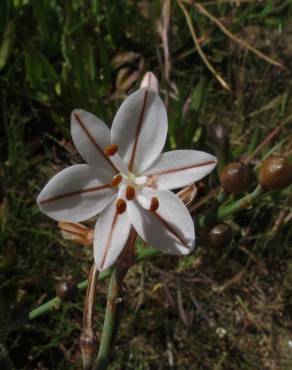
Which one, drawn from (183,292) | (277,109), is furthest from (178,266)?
(277,109)

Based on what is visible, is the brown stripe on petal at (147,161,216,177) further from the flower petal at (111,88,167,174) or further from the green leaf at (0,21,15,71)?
the green leaf at (0,21,15,71)

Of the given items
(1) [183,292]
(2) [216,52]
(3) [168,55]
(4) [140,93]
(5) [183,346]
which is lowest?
(5) [183,346]

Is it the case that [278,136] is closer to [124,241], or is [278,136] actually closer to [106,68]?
[106,68]

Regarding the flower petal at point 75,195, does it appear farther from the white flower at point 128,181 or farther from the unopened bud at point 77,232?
the unopened bud at point 77,232

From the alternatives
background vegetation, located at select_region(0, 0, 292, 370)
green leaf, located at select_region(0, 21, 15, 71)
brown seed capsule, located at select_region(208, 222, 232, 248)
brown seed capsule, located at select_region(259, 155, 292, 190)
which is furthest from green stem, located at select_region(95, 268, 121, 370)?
green leaf, located at select_region(0, 21, 15, 71)

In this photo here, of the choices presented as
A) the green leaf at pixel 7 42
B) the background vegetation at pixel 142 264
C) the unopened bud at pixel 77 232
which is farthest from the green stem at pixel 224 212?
the green leaf at pixel 7 42

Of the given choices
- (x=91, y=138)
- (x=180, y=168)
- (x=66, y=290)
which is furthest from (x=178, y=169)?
(x=66, y=290)
